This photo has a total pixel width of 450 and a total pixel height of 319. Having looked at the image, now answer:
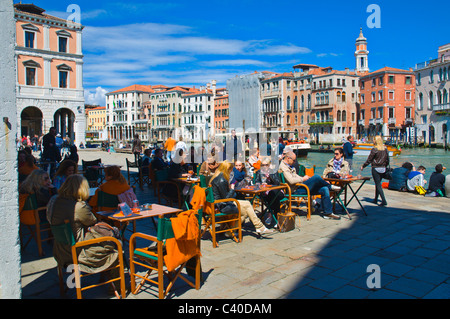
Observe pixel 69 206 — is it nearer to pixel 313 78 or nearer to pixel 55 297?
pixel 55 297

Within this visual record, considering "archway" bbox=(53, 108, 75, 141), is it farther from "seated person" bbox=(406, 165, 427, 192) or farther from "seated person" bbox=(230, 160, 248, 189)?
"seated person" bbox=(230, 160, 248, 189)

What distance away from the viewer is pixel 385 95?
60062 mm

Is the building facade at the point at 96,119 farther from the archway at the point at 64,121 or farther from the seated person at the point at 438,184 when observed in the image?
the seated person at the point at 438,184

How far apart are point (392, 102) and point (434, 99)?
318 inches

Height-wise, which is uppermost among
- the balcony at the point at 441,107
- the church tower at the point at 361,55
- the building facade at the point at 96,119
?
the church tower at the point at 361,55

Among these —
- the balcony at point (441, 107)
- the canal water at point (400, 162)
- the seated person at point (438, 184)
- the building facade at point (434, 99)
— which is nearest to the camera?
the seated person at point (438, 184)

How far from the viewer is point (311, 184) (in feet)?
23.3

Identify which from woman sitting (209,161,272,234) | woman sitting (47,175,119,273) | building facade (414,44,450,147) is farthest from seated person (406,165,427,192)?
building facade (414,44,450,147)

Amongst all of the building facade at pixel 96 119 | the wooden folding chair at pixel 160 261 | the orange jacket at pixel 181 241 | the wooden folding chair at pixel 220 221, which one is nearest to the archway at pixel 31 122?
the wooden folding chair at pixel 220 221

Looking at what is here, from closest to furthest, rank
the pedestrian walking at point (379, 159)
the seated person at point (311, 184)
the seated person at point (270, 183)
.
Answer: the seated person at point (270, 183)
the seated person at point (311, 184)
the pedestrian walking at point (379, 159)

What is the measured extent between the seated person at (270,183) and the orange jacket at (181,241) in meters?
2.74

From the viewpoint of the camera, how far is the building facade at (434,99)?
166ft
